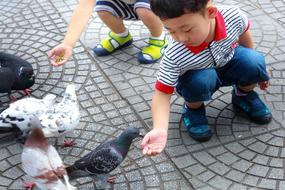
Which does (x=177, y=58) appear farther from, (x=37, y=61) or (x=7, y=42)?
(x=7, y=42)

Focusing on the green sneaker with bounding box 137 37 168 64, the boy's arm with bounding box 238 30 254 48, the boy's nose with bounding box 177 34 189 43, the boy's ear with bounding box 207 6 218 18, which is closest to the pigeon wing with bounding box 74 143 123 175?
the boy's nose with bounding box 177 34 189 43

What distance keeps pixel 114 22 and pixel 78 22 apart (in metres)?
0.93

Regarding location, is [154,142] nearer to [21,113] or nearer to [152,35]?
[21,113]

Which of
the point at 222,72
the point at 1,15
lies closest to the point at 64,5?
the point at 1,15

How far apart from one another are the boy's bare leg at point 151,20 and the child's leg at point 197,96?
95 centimetres

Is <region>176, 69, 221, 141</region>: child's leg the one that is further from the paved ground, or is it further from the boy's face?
the boy's face

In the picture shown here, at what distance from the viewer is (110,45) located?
3.92 metres

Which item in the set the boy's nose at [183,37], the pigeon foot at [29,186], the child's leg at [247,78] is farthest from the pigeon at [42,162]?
the child's leg at [247,78]

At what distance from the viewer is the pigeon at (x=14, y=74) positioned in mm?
3189

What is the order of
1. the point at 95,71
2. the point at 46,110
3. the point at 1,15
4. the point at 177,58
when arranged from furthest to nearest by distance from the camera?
the point at 1,15 < the point at 95,71 < the point at 46,110 < the point at 177,58

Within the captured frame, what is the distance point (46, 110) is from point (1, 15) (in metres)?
2.05

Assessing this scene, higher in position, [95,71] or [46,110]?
[46,110]

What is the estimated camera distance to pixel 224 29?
106 inches

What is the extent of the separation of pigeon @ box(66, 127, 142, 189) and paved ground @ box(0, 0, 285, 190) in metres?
0.26
